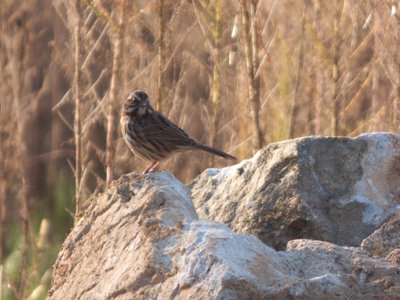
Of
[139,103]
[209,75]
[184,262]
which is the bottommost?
[184,262]

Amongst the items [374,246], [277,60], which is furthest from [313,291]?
[277,60]

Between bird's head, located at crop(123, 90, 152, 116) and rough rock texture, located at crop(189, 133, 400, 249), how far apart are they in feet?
4.55

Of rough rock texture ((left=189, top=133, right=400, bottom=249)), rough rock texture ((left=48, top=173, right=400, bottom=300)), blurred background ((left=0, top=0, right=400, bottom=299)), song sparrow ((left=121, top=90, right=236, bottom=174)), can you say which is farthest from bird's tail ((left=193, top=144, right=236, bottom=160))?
rough rock texture ((left=48, top=173, right=400, bottom=300))

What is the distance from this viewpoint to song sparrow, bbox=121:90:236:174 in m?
5.53

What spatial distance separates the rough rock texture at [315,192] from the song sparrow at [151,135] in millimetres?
1253

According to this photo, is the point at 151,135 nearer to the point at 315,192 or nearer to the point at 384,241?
the point at 315,192

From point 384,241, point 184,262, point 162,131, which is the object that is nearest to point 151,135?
point 162,131

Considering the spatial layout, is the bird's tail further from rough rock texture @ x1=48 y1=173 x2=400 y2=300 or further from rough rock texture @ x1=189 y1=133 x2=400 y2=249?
rough rock texture @ x1=48 y1=173 x2=400 y2=300

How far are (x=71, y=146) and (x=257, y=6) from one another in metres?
4.15

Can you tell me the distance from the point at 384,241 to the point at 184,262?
997 millimetres

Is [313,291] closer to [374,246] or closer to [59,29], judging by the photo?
[374,246]

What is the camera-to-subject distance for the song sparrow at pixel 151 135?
218 inches

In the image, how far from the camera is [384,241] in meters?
3.48

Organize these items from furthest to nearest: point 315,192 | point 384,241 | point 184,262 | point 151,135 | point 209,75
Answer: point 209,75, point 151,135, point 315,192, point 384,241, point 184,262
